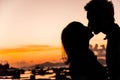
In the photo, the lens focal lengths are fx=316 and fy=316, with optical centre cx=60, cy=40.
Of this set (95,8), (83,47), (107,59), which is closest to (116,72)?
(107,59)

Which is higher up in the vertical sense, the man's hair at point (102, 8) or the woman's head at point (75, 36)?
the man's hair at point (102, 8)

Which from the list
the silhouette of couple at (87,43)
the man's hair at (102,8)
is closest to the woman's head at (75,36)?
the silhouette of couple at (87,43)

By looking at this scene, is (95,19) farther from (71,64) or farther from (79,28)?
(71,64)

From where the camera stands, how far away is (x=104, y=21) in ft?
6.83

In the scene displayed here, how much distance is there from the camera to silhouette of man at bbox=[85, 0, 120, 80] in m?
1.95

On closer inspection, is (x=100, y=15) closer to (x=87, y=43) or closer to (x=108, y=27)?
(x=108, y=27)

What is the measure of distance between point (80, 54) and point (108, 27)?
10.2 inches

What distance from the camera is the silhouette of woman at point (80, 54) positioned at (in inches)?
78.9

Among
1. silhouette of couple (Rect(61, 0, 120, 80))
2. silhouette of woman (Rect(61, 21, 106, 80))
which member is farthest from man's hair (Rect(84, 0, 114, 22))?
silhouette of woman (Rect(61, 21, 106, 80))

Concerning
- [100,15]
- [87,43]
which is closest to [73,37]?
[87,43]

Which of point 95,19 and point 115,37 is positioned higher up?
point 95,19

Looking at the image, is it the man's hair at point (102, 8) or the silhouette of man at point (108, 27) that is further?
the man's hair at point (102, 8)

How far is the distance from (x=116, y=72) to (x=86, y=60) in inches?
8.2

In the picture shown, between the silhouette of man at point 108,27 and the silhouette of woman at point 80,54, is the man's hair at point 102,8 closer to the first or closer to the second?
the silhouette of man at point 108,27
